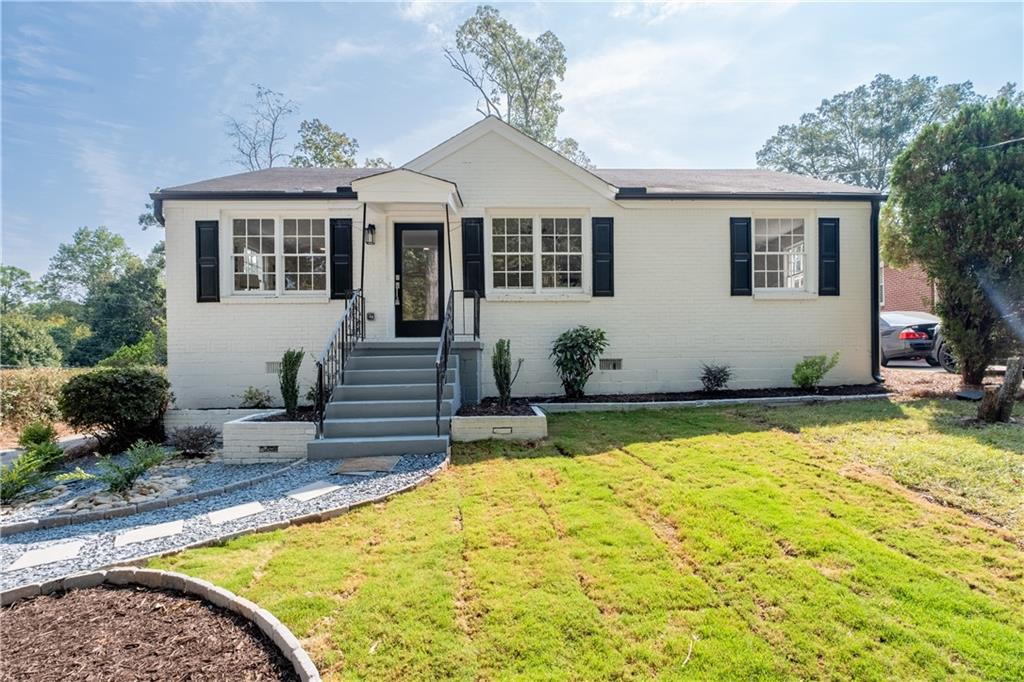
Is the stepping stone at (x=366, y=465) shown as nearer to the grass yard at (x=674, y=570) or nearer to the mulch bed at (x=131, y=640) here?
the grass yard at (x=674, y=570)

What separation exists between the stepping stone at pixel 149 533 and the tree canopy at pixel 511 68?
1870 centimetres

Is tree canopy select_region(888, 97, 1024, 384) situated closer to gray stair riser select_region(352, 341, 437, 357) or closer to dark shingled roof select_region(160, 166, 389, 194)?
gray stair riser select_region(352, 341, 437, 357)

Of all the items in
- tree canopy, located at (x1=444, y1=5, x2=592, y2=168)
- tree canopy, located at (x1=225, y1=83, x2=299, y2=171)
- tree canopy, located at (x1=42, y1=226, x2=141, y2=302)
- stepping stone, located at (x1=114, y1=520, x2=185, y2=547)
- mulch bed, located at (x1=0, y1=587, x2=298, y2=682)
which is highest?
tree canopy, located at (x1=444, y1=5, x2=592, y2=168)

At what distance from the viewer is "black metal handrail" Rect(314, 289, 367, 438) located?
5.65 m

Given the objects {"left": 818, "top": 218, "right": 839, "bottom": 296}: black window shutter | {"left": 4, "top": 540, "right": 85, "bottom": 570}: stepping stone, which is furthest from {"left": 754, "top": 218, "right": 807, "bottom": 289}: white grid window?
{"left": 4, "top": 540, "right": 85, "bottom": 570}: stepping stone

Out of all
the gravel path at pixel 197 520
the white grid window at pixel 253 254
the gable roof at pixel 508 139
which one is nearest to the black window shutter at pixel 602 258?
the gable roof at pixel 508 139

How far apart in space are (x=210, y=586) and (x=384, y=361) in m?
4.51

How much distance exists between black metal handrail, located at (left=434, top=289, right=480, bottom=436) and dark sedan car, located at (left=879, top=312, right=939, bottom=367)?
10383 mm

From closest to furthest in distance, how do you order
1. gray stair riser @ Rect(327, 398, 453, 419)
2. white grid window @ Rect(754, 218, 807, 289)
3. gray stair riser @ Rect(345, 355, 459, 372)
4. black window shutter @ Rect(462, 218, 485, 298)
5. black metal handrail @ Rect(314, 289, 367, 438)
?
black metal handrail @ Rect(314, 289, 367, 438), gray stair riser @ Rect(327, 398, 453, 419), gray stair riser @ Rect(345, 355, 459, 372), black window shutter @ Rect(462, 218, 485, 298), white grid window @ Rect(754, 218, 807, 289)

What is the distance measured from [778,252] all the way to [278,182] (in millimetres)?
9650

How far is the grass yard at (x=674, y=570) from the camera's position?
2.05 metres

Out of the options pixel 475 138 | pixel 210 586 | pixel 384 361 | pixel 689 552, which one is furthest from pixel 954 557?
pixel 475 138

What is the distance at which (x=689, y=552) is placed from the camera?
2936mm

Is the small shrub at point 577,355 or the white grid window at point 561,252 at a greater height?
the white grid window at point 561,252
